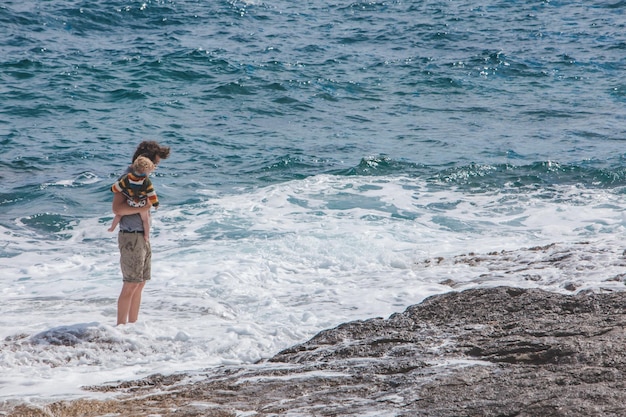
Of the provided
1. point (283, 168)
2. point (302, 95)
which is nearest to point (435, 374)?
point (283, 168)

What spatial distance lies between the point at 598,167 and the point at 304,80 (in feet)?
29.9

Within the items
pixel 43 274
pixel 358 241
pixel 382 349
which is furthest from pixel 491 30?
pixel 382 349

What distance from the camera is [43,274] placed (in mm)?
9156

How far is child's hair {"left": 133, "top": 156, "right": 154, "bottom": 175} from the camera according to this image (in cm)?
658

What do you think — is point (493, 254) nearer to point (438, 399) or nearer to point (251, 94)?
point (438, 399)

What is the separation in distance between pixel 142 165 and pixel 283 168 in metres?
7.78

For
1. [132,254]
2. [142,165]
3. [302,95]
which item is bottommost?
[302,95]

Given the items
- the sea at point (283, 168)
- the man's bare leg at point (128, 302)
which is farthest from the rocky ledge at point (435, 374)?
the man's bare leg at point (128, 302)

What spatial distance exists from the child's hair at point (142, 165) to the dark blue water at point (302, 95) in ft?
17.7

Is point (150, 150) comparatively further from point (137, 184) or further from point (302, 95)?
point (302, 95)

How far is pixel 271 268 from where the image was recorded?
29.8 ft

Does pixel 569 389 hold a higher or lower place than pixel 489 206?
higher

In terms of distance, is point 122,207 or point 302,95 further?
point 302,95

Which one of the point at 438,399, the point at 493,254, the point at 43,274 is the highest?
the point at 438,399
